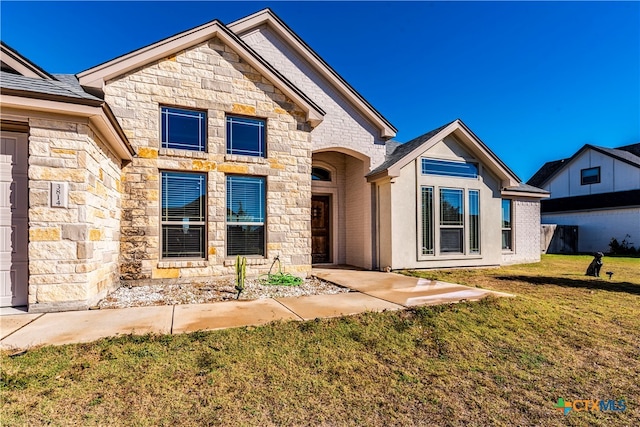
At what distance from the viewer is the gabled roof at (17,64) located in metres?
5.49

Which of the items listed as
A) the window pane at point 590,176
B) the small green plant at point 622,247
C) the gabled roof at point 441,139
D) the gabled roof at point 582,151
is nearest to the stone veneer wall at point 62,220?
the gabled roof at point 441,139

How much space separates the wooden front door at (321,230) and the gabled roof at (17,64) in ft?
26.3

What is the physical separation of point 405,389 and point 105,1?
10634mm

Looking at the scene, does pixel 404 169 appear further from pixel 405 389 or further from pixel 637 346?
pixel 405 389

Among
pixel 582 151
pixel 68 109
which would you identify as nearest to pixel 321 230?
pixel 68 109

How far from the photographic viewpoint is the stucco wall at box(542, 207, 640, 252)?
18562 mm

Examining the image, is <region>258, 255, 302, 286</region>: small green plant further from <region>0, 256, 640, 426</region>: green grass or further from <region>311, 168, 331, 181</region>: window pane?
<region>311, 168, 331, 181</region>: window pane

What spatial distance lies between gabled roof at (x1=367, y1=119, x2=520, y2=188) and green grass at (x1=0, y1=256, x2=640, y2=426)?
5.87 meters

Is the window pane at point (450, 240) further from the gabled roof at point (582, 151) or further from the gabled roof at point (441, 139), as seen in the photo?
the gabled roof at point (582, 151)

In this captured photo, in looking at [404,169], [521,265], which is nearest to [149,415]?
[404,169]

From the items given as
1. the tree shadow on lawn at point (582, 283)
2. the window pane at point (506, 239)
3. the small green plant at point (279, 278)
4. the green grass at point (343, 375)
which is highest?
the window pane at point (506, 239)

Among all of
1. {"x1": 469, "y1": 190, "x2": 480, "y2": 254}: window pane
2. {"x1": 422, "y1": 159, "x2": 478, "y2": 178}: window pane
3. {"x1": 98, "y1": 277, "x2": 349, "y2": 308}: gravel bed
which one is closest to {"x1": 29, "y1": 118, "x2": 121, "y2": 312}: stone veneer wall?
{"x1": 98, "y1": 277, "x2": 349, "y2": 308}: gravel bed

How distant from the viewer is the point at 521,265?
497 inches

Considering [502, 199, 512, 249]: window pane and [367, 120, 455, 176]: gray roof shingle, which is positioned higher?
[367, 120, 455, 176]: gray roof shingle
